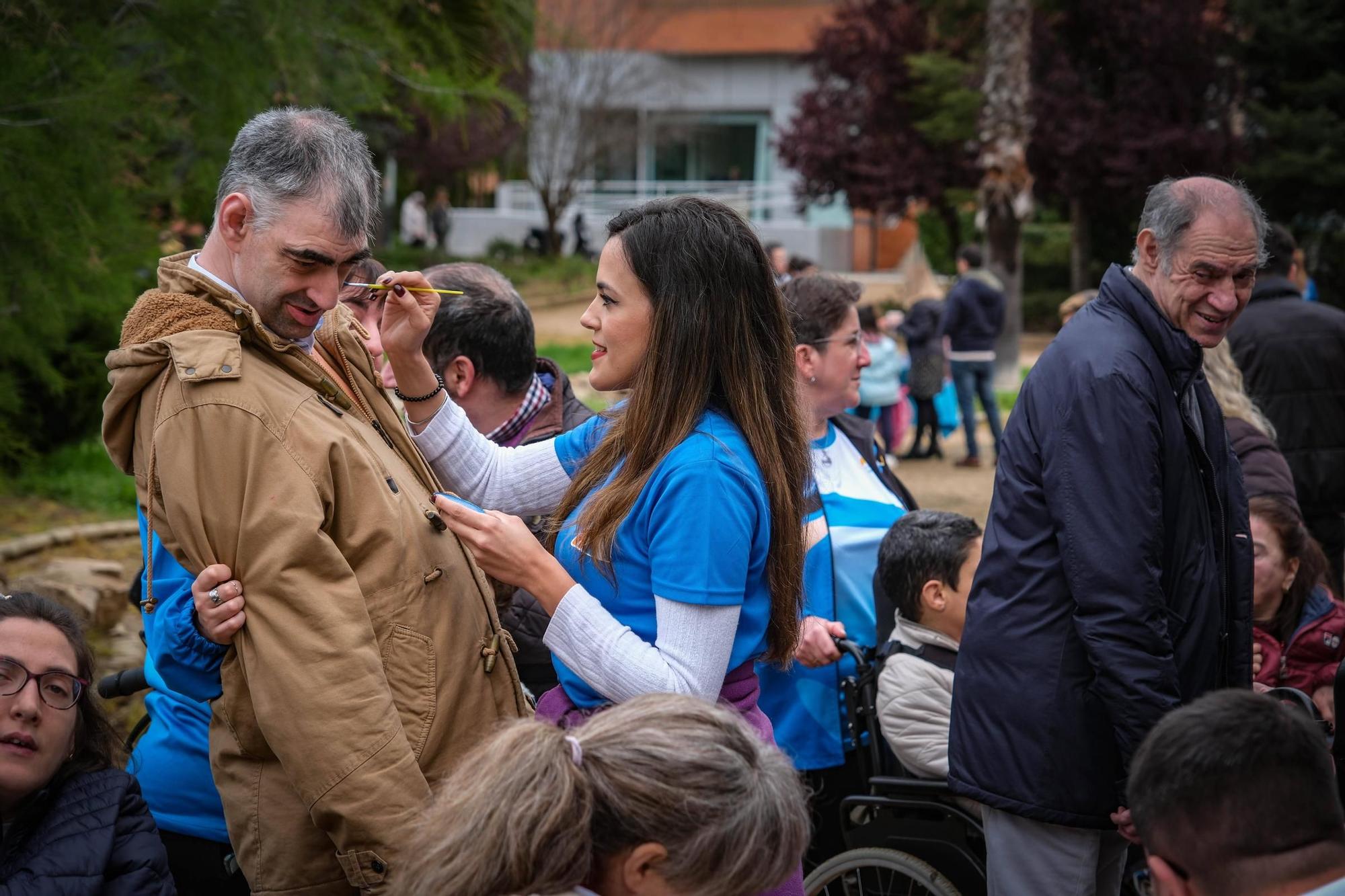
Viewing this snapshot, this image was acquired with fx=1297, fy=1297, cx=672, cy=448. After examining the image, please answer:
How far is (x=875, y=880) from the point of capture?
365 centimetres

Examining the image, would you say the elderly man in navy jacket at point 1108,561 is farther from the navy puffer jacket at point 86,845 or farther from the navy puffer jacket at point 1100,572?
the navy puffer jacket at point 86,845

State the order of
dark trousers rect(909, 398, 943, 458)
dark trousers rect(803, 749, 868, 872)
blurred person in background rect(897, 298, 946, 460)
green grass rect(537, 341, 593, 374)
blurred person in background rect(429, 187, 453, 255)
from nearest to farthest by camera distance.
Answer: dark trousers rect(803, 749, 868, 872)
blurred person in background rect(897, 298, 946, 460)
dark trousers rect(909, 398, 943, 458)
green grass rect(537, 341, 593, 374)
blurred person in background rect(429, 187, 453, 255)

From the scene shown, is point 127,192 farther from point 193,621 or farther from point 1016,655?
point 1016,655

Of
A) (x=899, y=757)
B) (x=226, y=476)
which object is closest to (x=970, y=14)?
(x=899, y=757)

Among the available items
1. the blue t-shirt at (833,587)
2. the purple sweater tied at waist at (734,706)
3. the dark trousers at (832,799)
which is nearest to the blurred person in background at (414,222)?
the blue t-shirt at (833,587)

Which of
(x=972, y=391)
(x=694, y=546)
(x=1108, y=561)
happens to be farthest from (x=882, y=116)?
(x=694, y=546)

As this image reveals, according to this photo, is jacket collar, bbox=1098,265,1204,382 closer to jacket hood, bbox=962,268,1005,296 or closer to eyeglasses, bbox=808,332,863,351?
eyeglasses, bbox=808,332,863,351

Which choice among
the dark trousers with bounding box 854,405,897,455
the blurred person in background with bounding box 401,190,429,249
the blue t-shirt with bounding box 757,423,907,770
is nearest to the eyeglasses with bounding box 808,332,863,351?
the blue t-shirt with bounding box 757,423,907,770

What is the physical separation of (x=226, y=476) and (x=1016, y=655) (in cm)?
165

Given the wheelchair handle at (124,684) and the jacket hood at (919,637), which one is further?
the jacket hood at (919,637)

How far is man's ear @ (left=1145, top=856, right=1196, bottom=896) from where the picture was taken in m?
1.90

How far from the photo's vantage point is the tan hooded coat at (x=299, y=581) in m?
2.11

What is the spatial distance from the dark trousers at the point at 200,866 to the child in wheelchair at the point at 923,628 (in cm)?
175

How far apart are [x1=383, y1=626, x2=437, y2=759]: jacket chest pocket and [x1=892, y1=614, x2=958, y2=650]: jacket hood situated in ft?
5.80
